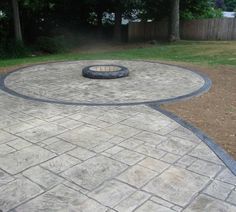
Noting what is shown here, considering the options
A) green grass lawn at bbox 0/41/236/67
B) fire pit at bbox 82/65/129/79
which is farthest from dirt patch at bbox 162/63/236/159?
green grass lawn at bbox 0/41/236/67

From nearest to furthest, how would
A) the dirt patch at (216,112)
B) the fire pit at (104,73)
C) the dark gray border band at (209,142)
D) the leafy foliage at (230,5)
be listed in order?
the dark gray border band at (209,142)
the dirt patch at (216,112)
the fire pit at (104,73)
the leafy foliage at (230,5)

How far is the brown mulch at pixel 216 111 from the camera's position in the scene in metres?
4.00

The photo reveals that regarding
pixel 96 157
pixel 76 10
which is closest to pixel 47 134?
pixel 96 157

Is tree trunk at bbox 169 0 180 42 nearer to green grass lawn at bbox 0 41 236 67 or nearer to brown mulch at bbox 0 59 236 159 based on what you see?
green grass lawn at bbox 0 41 236 67

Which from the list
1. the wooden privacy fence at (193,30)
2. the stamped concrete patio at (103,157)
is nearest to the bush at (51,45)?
the wooden privacy fence at (193,30)

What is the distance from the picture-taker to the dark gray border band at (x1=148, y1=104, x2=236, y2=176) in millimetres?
3306

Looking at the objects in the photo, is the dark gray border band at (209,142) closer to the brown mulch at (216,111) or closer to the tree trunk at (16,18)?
the brown mulch at (216,111)

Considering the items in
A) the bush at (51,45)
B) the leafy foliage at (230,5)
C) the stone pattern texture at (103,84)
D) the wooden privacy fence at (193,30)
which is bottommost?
the stone pattern texture at (103,84)

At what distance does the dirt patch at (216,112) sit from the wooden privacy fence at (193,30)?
9946 millimetres

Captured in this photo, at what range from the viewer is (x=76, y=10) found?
16375 millimetres

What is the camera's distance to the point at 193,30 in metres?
16.5

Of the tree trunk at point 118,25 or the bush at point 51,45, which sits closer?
the bush at point 51,45

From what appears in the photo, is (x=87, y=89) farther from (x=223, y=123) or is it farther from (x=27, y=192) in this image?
(x=27, y=192)

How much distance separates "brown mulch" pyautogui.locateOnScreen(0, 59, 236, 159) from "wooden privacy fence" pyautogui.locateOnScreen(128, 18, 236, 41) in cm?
985
